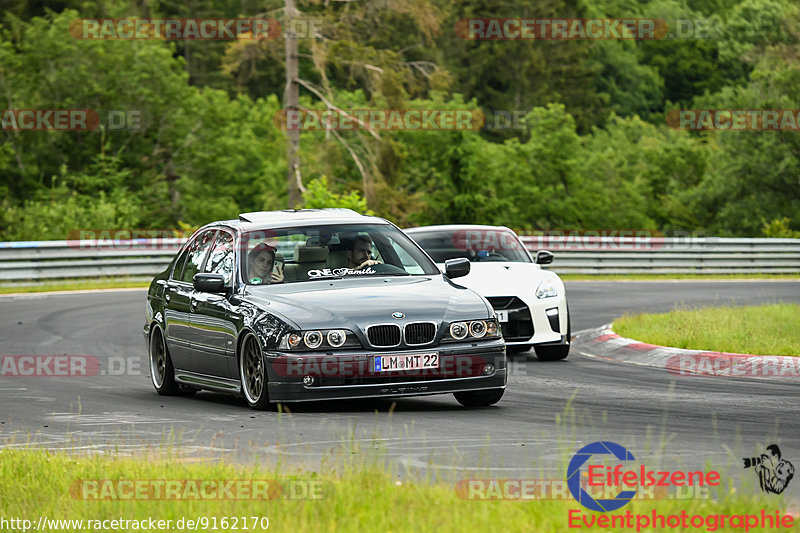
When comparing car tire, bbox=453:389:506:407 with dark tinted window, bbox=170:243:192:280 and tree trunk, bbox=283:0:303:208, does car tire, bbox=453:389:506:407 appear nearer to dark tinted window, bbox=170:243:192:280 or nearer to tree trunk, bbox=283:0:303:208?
dark tinted window, bbox=170:243:192:280

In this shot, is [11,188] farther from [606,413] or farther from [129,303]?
[606,413]

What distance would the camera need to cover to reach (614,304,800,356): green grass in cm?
1548

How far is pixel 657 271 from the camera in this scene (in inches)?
1476

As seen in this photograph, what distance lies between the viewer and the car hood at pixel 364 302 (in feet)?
34.3

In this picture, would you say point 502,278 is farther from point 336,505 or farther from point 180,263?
point 336,505

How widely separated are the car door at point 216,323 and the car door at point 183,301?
0.15 meters

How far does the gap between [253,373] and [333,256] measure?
4.61 feet

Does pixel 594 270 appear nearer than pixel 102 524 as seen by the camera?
No

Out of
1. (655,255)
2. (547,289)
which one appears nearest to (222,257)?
(547,289)

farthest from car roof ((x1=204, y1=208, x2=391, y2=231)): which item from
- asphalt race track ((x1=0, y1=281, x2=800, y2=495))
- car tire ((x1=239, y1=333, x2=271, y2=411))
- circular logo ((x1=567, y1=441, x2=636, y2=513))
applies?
circular logo ((x1=567, y1=441, x2=636, y2=513))

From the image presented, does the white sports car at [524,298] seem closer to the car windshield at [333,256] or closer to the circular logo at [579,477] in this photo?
the car windshield at [333,256]

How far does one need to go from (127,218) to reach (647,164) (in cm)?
3545

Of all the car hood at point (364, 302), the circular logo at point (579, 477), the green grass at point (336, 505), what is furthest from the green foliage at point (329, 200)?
the green grass at point (336, 505)

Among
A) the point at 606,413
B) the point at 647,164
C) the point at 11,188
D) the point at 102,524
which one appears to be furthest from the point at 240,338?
the point at 647,164
